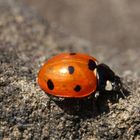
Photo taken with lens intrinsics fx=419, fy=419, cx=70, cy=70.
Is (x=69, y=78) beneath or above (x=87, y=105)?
above

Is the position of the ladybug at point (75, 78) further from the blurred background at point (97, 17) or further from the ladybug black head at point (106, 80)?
the blurred background at point (97, 17)

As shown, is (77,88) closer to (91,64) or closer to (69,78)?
(69,78)

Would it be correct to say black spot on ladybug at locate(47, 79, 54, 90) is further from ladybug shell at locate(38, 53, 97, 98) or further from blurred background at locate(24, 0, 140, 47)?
blurred background at locate(24, 0, 140, 47)

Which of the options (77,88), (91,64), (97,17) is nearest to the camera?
(77,88)

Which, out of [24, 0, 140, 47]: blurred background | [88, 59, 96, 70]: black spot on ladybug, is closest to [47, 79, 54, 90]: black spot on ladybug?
[88, 59, 96, 70]: black spot on ladybug

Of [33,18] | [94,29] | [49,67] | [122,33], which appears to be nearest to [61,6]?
[94,29]

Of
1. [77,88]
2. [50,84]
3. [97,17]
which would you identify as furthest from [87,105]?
[97,17]

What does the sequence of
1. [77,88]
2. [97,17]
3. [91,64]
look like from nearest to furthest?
[77,88] → [91,64] → [97,17]
